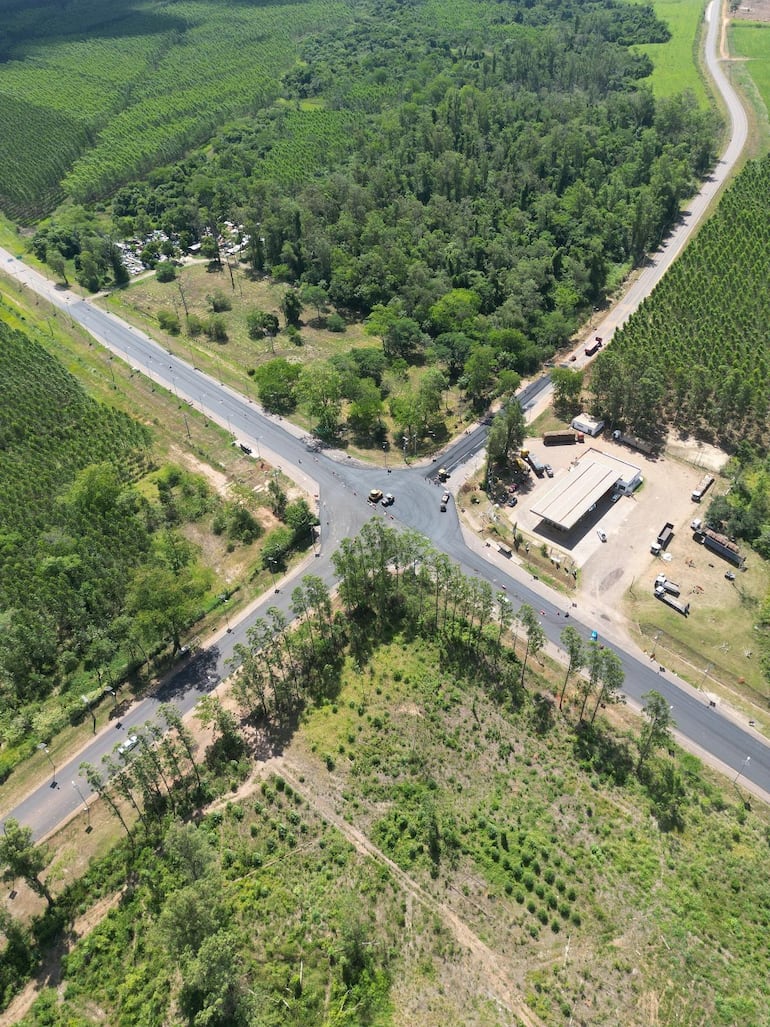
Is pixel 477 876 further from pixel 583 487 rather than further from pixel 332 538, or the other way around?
pixel 583 487

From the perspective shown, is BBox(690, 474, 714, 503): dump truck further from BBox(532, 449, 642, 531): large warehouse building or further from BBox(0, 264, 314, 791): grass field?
BBox(0, 264, 314, 791): grass field

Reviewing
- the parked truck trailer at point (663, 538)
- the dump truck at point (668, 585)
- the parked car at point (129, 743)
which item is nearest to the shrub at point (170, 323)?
the parked car at point (129, 743)

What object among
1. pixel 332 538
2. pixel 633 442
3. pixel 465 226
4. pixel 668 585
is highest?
pixel 465 226

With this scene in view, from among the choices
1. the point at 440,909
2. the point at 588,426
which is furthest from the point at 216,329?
the point at 440,909

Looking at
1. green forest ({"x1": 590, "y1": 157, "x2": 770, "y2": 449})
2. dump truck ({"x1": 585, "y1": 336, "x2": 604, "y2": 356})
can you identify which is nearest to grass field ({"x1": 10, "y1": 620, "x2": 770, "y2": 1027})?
green forest ({"x1": 590, "y1": 157, "x2": 770, "y2": 449})

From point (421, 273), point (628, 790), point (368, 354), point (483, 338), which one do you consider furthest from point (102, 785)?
point (421, 273)

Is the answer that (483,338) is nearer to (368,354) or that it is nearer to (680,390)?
(368,354)

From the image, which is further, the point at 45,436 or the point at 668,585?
the point at 45,436
